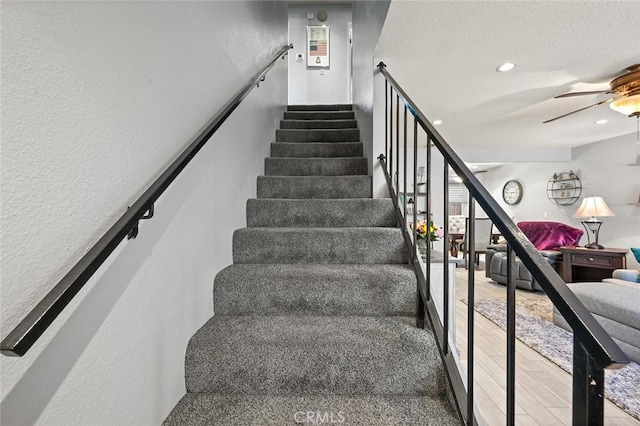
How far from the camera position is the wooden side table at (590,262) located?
3.97 m

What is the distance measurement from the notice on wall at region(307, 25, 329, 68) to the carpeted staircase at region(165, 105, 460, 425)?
14.4ft

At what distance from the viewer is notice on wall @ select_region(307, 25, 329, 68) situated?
537cm

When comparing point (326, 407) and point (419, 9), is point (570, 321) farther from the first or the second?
point (419, 9)

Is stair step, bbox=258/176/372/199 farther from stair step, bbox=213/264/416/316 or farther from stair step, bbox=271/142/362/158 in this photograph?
stair step, bbox=213/264/416/316

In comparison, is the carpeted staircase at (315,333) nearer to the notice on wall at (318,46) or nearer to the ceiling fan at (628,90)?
the ceiling fan at (628,90)

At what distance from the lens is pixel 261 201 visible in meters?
2.09

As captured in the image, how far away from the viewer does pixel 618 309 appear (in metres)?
2.44

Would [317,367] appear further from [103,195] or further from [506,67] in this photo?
[506,67]

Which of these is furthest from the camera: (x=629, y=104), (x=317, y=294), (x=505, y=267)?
(x=505, y=267)

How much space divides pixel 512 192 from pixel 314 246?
25.7ft

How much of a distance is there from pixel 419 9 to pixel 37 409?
211cm

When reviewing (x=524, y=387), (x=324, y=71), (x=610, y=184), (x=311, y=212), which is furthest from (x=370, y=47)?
(x=610, y=184)

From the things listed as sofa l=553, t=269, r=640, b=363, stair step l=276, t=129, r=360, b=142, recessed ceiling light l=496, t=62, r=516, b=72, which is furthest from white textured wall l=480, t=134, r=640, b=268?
stair step l=276, t=129, r=360, b=142

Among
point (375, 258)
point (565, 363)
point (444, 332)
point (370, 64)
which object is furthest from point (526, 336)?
point (370, 64)
